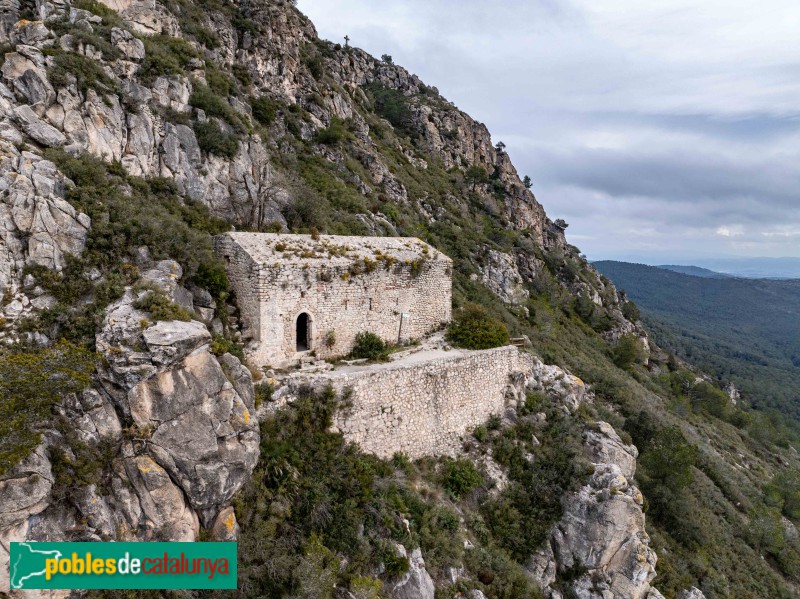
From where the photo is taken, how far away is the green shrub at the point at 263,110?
33.3 m

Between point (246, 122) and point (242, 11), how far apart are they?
68.6ft

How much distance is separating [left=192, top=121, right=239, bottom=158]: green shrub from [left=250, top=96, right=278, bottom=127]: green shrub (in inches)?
509

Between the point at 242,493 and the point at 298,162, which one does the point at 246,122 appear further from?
the point at 242,493

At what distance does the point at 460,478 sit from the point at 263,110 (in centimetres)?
3140

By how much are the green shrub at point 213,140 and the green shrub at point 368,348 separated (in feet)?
40.8

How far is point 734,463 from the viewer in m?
38.3

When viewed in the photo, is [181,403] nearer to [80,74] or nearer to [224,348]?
[224,348]

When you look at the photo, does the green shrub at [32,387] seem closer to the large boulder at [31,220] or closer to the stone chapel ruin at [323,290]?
the large boulder at [31,220]

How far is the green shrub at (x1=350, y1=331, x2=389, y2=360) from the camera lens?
17.9 m

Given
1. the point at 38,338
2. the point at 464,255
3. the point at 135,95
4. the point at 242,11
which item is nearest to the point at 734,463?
the point at 464,255

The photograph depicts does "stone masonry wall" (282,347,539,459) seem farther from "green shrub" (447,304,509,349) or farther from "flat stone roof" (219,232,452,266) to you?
"flat stone roof" (219,232,452,266)

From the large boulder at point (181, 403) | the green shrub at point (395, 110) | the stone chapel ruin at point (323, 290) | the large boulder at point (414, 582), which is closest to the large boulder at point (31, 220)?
the large boulder at point (181, 403)

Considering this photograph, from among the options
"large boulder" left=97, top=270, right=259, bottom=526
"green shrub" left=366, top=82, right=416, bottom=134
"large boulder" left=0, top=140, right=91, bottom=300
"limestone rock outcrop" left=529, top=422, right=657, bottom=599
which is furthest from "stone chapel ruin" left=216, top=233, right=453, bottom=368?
"green shrub" left=366, top=82, right=416, bottom=134

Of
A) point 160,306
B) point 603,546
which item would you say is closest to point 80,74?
point 160,306
